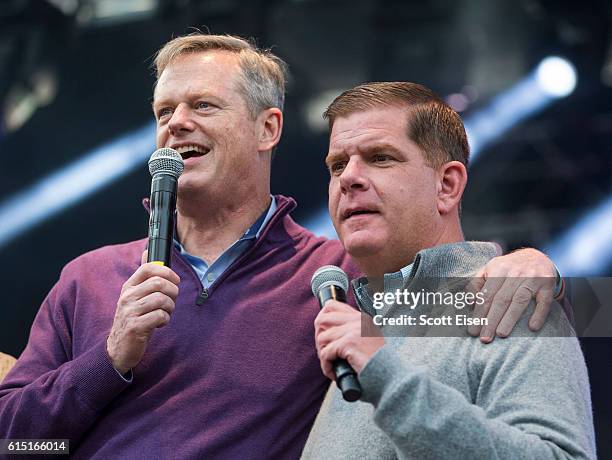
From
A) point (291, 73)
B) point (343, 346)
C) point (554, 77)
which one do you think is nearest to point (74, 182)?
point (291, 73)

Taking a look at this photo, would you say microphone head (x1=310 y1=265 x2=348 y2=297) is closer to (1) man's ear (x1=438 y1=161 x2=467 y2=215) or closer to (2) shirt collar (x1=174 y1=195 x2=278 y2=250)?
(1) man's ear (x1=438 y1=161 x2=467 y2=215)

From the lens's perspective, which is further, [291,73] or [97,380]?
[291,73]

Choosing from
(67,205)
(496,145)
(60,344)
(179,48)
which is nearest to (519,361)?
(60,344)

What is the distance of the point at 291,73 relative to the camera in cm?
599

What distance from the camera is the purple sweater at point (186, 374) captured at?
6.79 ft

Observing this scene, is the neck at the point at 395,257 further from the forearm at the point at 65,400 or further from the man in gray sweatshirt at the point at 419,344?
the forearm at the point at 65,400

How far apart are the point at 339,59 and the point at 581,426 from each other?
15.7 feet

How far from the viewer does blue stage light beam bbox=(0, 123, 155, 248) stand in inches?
210

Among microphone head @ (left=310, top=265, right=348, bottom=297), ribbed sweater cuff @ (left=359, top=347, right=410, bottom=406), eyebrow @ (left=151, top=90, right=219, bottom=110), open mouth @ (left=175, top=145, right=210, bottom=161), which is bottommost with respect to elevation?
ribbed sweater cuff @ (left=359, top=347, right=410, bottom=406)

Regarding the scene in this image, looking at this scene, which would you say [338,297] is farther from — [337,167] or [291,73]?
[291,73]

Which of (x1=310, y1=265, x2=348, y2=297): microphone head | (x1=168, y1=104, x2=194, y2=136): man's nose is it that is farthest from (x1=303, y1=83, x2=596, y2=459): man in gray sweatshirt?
(x1=168, y1=104, x2=194, y2=136): man's nose

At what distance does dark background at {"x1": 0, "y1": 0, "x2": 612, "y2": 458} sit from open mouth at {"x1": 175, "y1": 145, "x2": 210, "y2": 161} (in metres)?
2.60

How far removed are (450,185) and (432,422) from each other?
0.85 meters

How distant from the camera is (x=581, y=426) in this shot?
157cm
